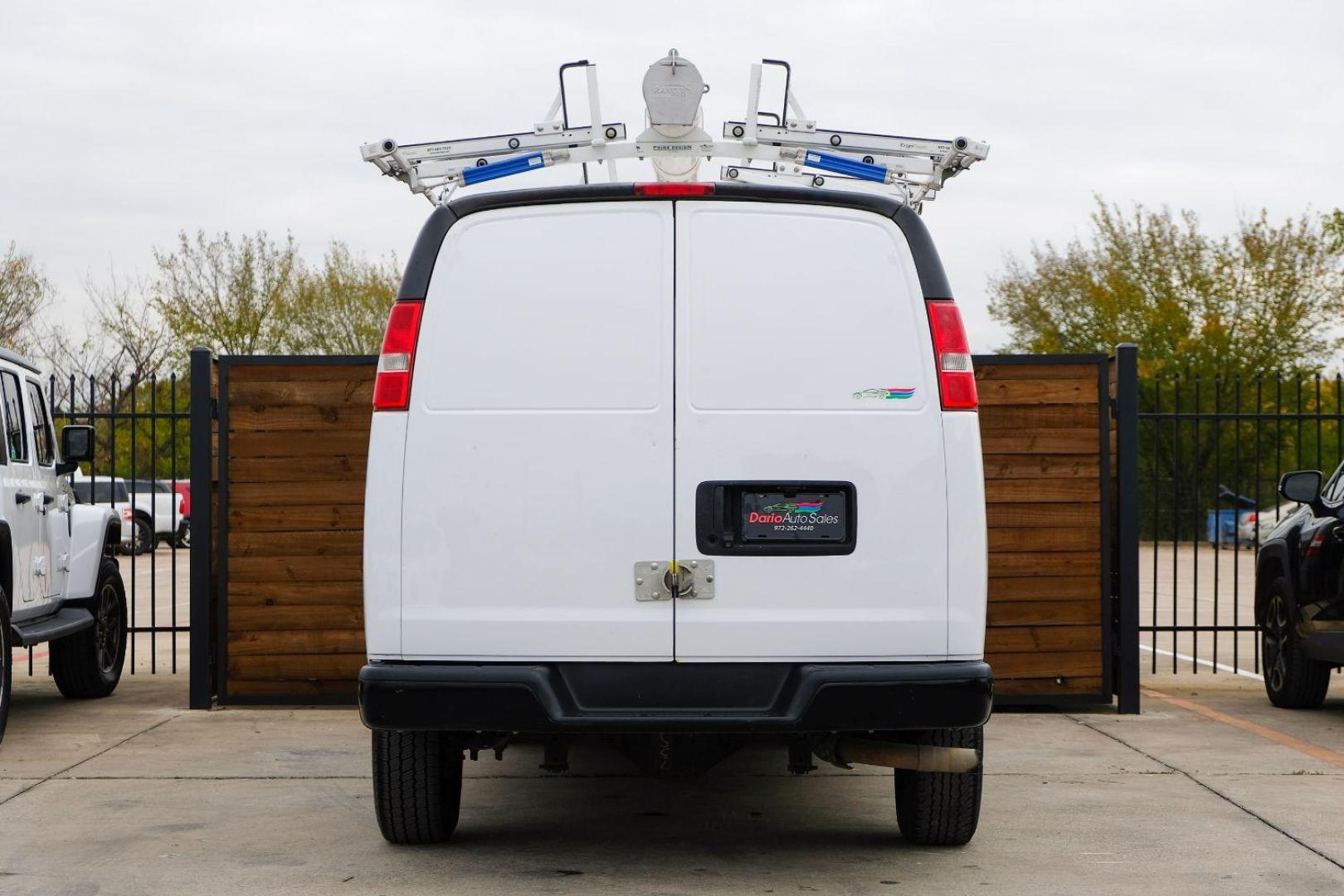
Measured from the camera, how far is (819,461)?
470cm

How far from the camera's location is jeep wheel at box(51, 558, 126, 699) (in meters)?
9.58

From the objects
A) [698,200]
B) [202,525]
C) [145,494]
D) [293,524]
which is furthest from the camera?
[145,494]

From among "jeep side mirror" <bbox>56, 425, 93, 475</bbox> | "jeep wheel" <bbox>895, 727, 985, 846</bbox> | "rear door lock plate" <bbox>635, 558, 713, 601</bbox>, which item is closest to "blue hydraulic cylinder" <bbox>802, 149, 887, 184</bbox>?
"rear door lock plate" <bbox>635, 558, 713, 601</bbox>

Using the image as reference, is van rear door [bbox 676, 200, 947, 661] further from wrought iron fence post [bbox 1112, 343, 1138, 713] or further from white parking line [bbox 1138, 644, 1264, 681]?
white parking line [bbox 1138, 644, 1264, 681]

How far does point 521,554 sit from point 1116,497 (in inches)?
205

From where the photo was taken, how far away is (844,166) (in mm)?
6395

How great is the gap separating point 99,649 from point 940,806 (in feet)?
20.7

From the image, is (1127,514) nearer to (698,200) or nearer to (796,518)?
(796,518)

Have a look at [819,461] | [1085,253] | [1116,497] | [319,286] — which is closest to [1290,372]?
[1085,253]

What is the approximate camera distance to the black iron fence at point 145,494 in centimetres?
1032

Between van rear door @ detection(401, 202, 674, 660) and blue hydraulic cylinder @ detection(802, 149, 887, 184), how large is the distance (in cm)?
188

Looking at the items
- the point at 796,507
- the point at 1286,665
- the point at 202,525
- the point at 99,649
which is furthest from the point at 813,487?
the point at 99,649

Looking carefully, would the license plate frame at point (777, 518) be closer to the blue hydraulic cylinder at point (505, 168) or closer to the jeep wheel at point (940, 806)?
the jeep wheel at point (940, 806)

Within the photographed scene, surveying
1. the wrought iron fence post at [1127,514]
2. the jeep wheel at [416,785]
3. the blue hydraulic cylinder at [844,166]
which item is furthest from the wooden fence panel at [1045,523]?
the jeep wheel at [416,785]
